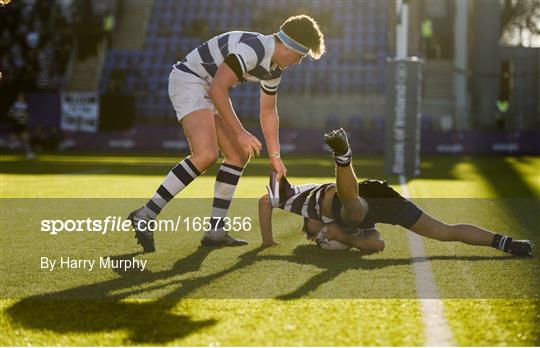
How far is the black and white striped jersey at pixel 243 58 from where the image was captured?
566cm

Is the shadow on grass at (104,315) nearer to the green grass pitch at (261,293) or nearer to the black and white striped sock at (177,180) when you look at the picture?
the green grass pitch at (261,293)

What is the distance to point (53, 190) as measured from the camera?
12.0 meters

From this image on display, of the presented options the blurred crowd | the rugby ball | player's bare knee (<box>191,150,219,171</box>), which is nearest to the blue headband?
player's bare knee (<box>191,150,219,171</box>)

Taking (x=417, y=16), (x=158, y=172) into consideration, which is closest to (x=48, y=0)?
(x=417, y=16)

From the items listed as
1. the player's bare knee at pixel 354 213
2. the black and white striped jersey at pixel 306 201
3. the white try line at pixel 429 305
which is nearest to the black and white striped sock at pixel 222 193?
the black and white striped jersey at pixel 306 201

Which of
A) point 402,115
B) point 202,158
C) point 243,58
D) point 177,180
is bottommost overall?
point 402,115

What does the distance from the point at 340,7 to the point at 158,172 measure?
62.9ft

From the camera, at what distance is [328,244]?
235 inches

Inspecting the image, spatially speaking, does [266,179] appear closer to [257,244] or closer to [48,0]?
[257,244]

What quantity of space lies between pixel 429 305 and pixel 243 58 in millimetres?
2247

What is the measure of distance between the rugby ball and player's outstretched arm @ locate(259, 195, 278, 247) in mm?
403

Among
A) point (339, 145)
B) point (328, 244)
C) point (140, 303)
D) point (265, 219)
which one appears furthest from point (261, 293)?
point (265, 219)

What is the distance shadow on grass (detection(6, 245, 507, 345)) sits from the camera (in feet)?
12.0

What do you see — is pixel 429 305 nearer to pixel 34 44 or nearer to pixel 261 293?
pixel 261 293
